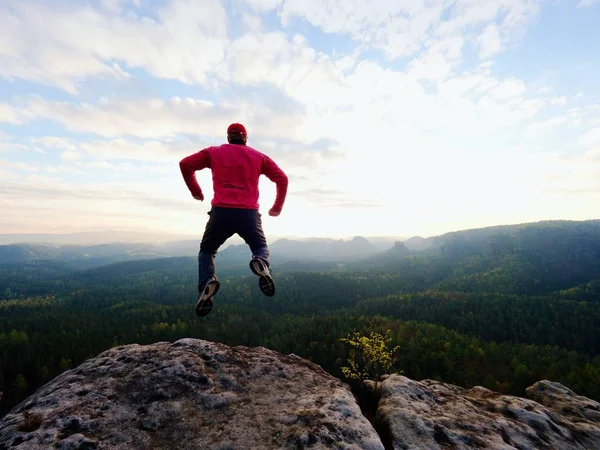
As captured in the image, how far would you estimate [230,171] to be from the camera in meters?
8.77

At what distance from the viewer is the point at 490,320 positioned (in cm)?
11494

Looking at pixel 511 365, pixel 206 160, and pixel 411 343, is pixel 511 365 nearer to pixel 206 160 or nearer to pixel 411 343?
pixel 411 343

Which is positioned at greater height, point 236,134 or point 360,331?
point 236,134

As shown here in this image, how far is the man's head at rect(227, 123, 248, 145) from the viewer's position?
367 inches

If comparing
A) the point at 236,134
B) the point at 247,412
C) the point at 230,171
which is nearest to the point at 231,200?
the point at 230,171

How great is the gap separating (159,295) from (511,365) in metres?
183

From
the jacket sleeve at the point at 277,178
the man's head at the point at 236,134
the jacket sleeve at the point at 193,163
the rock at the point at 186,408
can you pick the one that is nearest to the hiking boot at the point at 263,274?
the jacket sleeve at the point at 277,178

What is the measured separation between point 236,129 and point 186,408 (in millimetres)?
8581

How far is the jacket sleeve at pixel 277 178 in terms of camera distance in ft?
31.2

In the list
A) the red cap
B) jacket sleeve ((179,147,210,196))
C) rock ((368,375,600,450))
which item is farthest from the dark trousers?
rock ((368,375,600,450))

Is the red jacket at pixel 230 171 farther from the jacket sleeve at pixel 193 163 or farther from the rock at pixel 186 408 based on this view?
the rock at pixel 186 408

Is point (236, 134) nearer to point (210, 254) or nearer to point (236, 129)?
point (236, 129)

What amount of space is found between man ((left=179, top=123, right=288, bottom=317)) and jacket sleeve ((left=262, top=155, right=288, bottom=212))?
0.24ft

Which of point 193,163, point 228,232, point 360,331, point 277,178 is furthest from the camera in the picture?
point 360,331
